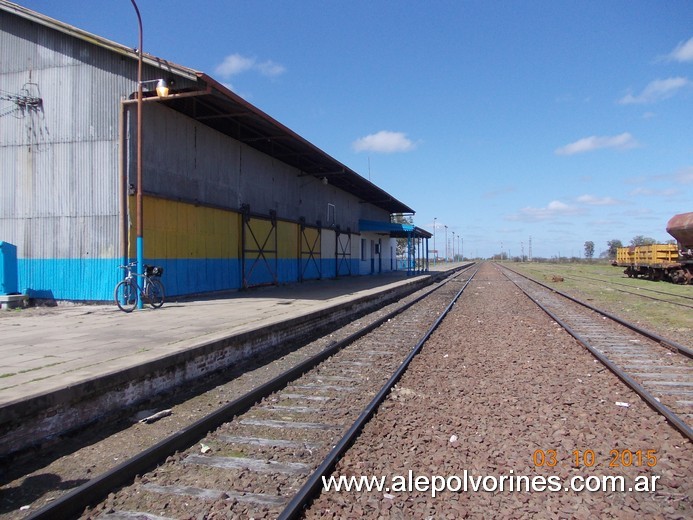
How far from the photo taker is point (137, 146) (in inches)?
482

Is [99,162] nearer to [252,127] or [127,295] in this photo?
[127,295]

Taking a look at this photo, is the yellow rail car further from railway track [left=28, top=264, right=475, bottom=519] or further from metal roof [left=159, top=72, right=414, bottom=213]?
railway track [left=28, top=264, right=475, bottom=519]

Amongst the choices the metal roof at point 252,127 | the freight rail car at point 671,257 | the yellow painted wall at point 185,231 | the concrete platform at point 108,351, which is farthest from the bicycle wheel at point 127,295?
the freight rail car at point 671,257

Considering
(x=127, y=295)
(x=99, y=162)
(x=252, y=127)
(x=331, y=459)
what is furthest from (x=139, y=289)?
(x=331, y=459)

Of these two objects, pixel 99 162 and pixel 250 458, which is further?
pixel 99 162

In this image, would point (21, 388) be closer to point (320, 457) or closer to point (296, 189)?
point (320, 457)

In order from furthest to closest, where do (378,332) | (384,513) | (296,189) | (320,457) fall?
(296,189), (378,332), (320,457), (384,513)

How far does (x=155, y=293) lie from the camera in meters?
Result: 12.5

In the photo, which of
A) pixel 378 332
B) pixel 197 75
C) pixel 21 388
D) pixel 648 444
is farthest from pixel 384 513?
pixel 197 75

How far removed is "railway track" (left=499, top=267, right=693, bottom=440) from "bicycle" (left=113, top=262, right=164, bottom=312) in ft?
33.3

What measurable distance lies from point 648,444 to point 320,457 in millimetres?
3197

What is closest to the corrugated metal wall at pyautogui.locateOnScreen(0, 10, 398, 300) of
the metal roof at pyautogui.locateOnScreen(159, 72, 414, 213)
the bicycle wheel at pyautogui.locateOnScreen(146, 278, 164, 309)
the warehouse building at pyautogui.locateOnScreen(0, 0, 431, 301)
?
the warehouse building at pyautogui.locateOnScreen(0, 0, 431, 301)

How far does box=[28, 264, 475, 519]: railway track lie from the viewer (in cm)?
341

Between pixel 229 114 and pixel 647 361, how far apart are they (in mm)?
12923
